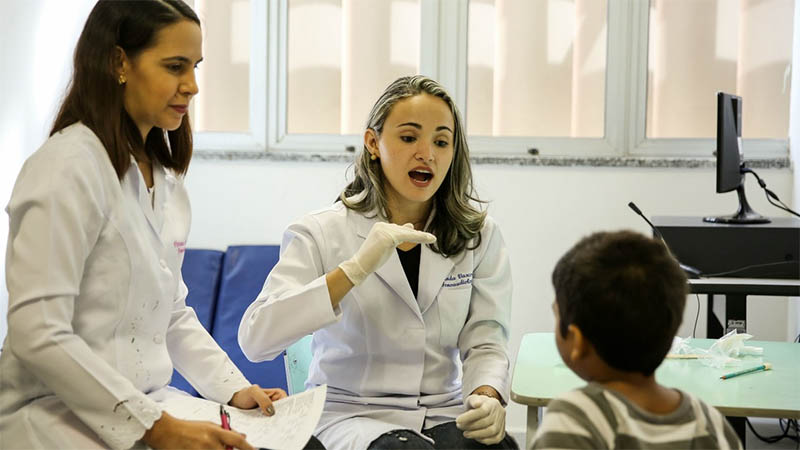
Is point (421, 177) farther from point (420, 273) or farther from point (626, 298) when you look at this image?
point (626, 298)

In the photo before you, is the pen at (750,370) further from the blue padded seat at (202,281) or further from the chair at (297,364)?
the blue padded seat at (202,281)

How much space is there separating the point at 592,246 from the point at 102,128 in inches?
30.5

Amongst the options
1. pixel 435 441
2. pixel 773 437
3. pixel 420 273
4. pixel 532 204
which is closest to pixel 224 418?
pixel 435 441

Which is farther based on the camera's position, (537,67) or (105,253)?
(537,67)

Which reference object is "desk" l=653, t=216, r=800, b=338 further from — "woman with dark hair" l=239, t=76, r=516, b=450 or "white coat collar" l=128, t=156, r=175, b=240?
"white coat collar" l=128, t=156, r=175, b=240

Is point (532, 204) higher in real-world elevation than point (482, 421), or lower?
higher

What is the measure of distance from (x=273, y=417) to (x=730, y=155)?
1.84 m

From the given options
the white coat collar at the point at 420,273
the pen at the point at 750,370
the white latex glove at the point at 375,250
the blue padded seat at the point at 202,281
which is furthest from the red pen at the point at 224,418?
the blue padded seat at the point at 202,281

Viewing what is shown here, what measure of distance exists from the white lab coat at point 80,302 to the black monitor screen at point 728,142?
1856 mm

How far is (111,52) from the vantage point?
131 cm

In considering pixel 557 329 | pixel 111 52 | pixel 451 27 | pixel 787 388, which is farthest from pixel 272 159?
pixel 557 329

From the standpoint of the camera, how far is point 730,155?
105 inches

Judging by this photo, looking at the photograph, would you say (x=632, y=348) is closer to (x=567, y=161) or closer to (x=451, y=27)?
(x=567, y=161)

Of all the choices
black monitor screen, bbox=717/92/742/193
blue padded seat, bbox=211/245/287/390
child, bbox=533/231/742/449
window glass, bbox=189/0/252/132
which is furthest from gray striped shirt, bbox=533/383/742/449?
window glass, bbox=189/0/252/132
